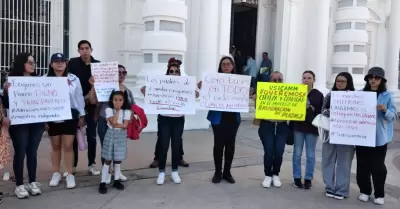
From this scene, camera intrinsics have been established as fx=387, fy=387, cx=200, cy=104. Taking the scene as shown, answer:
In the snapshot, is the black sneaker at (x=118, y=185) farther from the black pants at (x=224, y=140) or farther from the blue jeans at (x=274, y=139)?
the blue jeans at (x=274, y=139)

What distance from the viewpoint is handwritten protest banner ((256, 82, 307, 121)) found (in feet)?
17.5

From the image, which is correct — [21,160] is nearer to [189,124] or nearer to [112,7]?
[189,124]

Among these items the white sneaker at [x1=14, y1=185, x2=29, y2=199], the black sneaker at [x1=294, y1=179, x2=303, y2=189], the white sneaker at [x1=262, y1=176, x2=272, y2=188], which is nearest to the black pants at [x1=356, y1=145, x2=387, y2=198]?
the black sneaker at [x1=294, y1=179, x2=303, y2=189]

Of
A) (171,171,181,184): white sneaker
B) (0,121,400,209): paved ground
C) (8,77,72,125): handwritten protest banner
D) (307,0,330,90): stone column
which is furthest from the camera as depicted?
(307,0,330,90): stone column

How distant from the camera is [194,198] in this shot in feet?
16.2

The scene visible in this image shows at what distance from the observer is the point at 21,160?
466 centimetres

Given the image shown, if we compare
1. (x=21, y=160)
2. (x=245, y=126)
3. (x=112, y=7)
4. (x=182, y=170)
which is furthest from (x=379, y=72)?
(x=112, y=7)

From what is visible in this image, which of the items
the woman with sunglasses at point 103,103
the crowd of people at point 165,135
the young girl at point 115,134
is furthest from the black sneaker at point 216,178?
the young girl at point 115,134

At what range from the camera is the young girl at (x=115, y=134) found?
4.95 m

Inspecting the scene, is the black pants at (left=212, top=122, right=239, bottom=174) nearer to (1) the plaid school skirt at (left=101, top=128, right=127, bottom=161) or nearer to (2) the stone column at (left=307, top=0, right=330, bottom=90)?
(1) the plaid school skirt at (left=101, top=128, right=127, bottom=161)

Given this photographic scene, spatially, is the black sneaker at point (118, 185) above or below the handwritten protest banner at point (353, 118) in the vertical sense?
below

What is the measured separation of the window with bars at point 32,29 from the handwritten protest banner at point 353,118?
24.7ft

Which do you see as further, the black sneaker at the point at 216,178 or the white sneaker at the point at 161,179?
the black sneaker at the point at 216,178

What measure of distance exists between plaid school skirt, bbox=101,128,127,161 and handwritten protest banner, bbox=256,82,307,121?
1.91m
